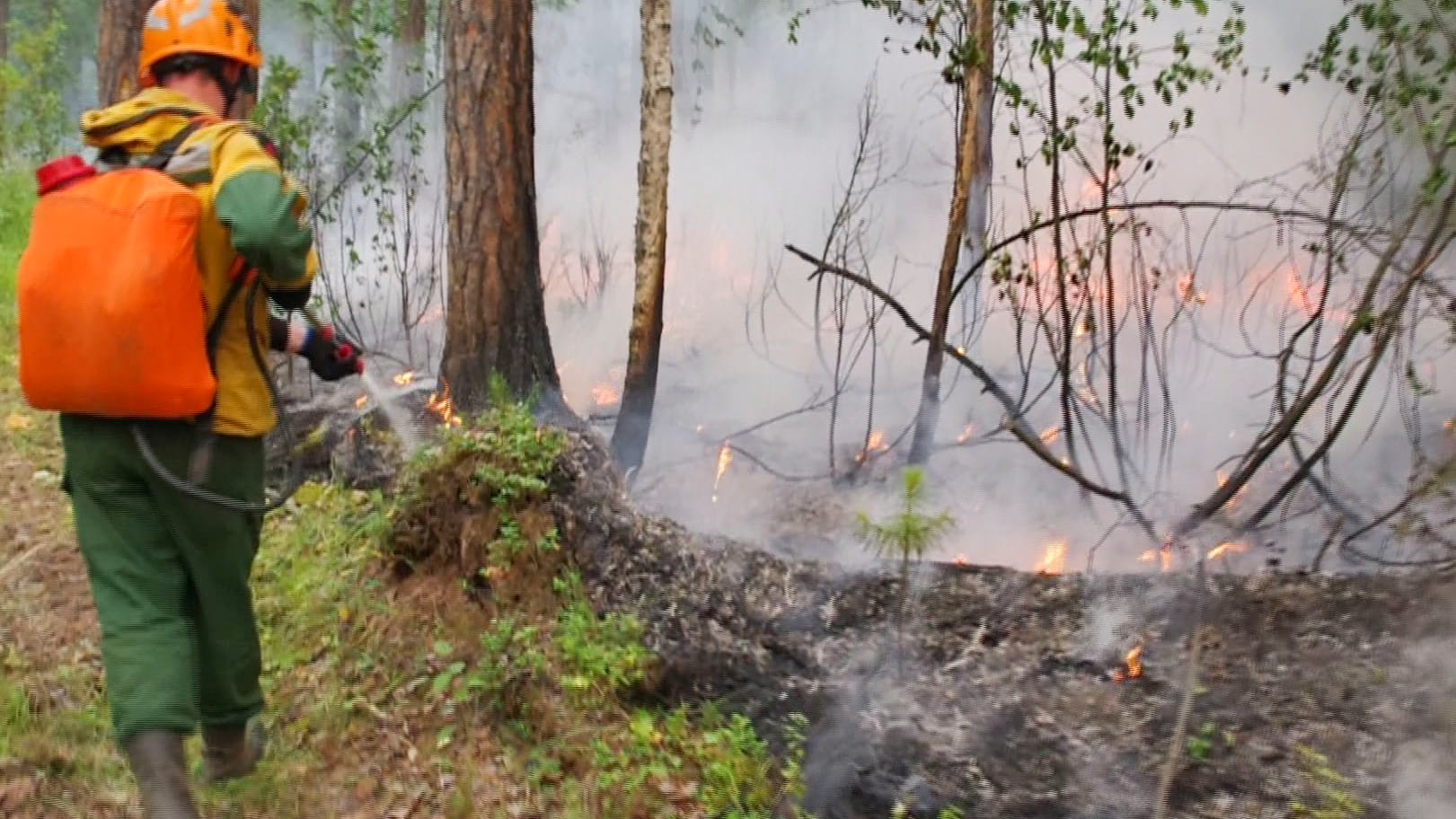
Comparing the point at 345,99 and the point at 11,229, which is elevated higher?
the point at 345,99

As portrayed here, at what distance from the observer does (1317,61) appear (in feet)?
18.5

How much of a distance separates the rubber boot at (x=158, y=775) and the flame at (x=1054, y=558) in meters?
5.79

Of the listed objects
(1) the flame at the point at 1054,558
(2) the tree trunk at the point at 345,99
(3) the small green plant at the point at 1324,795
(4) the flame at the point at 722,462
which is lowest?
(3) the small green plant at the point at 1324,795

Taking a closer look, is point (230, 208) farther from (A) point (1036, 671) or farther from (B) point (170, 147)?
(A) point (1036, 671)

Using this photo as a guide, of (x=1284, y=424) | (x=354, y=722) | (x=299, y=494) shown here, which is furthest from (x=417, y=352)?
(x=1284, y=424)

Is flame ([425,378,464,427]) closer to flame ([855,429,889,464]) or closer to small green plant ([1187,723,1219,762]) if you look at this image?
flame ([855,429,889,464])

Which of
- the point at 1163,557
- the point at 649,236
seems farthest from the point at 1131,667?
the point at 649,236

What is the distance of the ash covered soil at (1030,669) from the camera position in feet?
11.5

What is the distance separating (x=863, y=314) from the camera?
12.2 meters

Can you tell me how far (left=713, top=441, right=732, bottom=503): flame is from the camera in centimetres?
834

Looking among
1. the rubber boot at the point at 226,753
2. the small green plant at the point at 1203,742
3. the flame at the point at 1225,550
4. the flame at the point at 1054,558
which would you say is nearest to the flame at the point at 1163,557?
the flame at the point at 1225,550

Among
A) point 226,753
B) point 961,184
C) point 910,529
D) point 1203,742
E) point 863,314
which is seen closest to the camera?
point 226,753

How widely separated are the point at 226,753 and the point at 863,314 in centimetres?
998

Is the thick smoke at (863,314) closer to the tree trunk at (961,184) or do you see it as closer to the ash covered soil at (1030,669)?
the tree trunk at (961,184)
